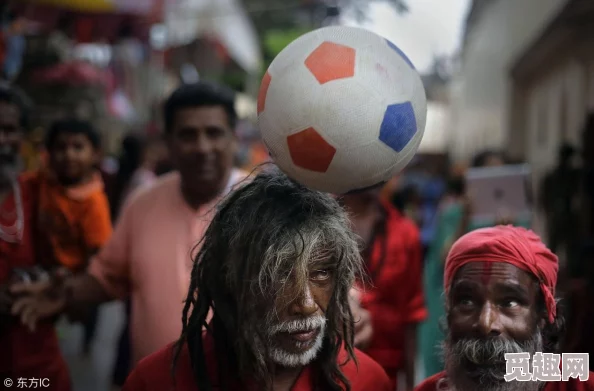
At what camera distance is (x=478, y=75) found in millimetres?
21219

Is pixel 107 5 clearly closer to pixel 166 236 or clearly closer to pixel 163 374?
pixel 166 236

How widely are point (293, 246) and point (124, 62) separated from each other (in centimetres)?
1231

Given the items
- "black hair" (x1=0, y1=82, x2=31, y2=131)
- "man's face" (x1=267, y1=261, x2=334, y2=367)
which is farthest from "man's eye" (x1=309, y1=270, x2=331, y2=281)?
"black hair" (x1=0, y1=82, x2=31, y2=131)

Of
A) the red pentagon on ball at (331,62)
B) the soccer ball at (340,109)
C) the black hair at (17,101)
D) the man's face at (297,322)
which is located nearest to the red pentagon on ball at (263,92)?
the soccer ball at (340,109)

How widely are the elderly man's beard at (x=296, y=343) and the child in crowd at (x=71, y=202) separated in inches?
67.3

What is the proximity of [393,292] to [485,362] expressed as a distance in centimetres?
169

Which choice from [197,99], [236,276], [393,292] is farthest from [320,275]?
[393,292]

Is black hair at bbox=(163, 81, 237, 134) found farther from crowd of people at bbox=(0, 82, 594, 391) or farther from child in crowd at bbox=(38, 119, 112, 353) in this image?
child in crowd at bbox=(38, 119, 112, 353)

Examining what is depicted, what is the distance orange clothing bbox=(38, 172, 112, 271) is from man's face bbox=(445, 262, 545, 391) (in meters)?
2.03

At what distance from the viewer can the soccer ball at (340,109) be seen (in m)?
1.87

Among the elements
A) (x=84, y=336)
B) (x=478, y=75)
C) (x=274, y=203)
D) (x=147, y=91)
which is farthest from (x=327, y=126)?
(x=478, y=75)

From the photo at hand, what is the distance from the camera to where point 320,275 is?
2074mm

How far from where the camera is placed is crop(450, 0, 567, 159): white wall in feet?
36.8

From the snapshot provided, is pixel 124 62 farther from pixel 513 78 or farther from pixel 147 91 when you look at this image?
pixel 513 78
